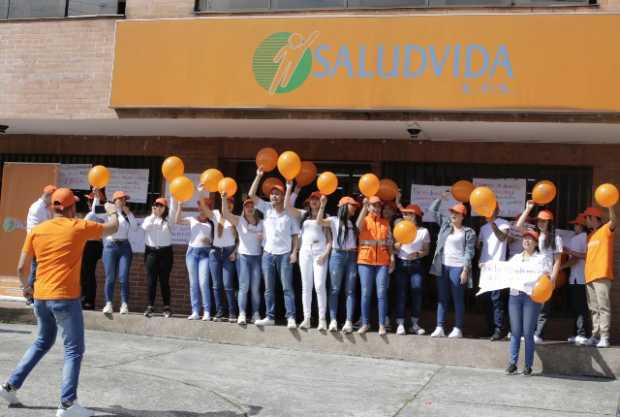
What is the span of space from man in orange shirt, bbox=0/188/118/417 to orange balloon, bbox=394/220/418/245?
418cm

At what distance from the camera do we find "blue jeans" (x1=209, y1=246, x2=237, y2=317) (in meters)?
10.2

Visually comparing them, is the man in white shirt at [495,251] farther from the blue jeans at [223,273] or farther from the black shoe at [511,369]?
the blue jeans at [223,273]

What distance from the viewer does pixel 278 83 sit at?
1005 cm

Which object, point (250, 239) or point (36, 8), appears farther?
point (36, 8)

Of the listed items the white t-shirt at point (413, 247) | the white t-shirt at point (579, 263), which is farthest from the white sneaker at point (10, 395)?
the white t-shirt at point (579, 263)

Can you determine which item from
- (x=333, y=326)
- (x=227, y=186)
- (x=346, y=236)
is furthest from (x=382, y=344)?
(x=227, y=186)

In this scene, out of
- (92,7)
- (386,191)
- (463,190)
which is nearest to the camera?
(463,190)

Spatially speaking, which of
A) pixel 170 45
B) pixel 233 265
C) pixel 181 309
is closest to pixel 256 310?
pixel 233 265

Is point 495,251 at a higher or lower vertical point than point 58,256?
higher

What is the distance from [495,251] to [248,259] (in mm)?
3302

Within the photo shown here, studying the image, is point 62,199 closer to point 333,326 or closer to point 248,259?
point 248,259

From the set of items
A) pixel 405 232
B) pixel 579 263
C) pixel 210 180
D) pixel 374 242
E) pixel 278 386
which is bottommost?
pixel 278 386

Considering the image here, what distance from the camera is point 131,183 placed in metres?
12.4

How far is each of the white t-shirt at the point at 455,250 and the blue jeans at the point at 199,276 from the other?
333 centimetres
